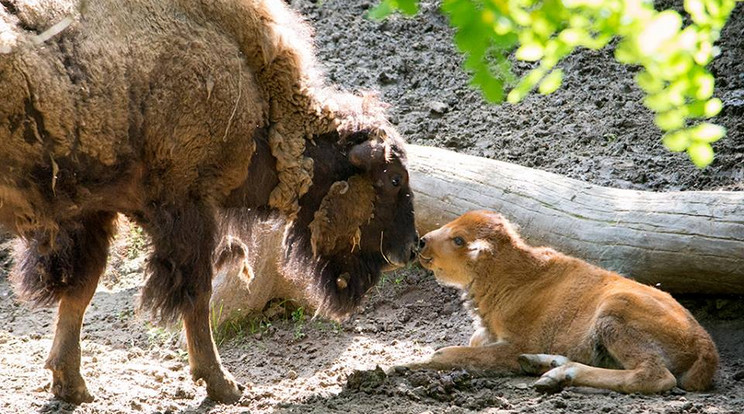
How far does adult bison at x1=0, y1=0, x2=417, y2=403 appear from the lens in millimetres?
4352

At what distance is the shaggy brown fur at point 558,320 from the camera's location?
4664mm

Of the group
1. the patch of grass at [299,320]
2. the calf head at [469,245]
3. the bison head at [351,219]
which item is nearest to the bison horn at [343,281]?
the bison head at [351,219]

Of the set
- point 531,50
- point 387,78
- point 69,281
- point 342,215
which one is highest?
point 531,50

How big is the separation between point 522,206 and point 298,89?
1.81 meters

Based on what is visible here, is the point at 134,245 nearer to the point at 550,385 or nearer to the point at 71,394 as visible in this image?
the point at 71,394

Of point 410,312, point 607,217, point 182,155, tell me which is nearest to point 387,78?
point 410,312

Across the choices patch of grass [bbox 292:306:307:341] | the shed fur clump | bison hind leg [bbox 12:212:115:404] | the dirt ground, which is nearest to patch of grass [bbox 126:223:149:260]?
the dirt ground

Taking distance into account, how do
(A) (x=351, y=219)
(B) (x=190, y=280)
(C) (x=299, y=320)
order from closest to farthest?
1. (B) (x=190, y=280)
2. (A) (x=351, y=219)
3. (C) (x=299, y=320)

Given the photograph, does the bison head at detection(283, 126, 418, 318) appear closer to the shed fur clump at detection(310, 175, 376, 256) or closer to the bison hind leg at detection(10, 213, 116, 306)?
the shed fur clump at detection(310, 175, 376, 256)

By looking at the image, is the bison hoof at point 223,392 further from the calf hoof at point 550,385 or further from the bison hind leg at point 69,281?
the calf hoof at point 550,385

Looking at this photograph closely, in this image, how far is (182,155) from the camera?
15.4ft

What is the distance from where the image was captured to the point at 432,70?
29.1ft

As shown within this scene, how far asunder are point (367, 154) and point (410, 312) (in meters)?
1.69

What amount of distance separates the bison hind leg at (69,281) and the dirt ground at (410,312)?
0.56 ft
